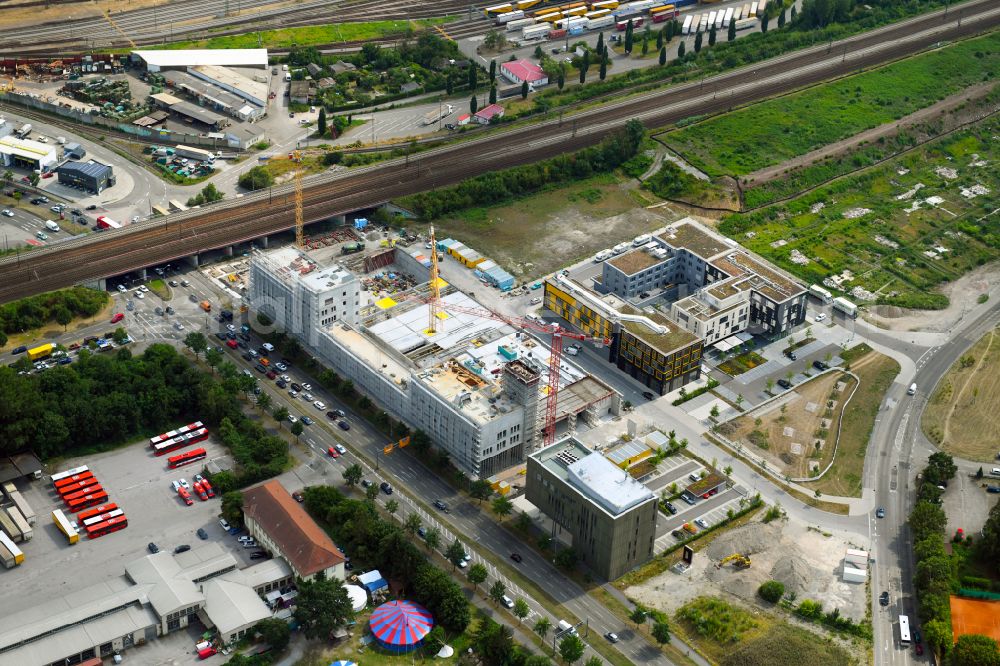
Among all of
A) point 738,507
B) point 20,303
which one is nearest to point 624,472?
point 738,507

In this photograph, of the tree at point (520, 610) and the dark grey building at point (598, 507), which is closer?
the tree at point (520, 610)

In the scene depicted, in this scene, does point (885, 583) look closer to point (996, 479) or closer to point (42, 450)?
point (996, 479)

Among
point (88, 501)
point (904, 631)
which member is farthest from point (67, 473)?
point (904, 631)

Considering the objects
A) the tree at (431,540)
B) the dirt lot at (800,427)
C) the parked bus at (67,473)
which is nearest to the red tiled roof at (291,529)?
the tree at (431,540)

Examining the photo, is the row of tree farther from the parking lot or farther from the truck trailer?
the parking lot

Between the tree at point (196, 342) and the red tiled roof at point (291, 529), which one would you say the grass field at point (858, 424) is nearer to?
the red tiled roof at point (291, 529)

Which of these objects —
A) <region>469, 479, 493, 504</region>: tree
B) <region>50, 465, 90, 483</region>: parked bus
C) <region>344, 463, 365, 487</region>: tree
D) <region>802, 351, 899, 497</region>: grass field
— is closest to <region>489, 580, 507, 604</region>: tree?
<region>469, 479, 493, 504</region>: tree
